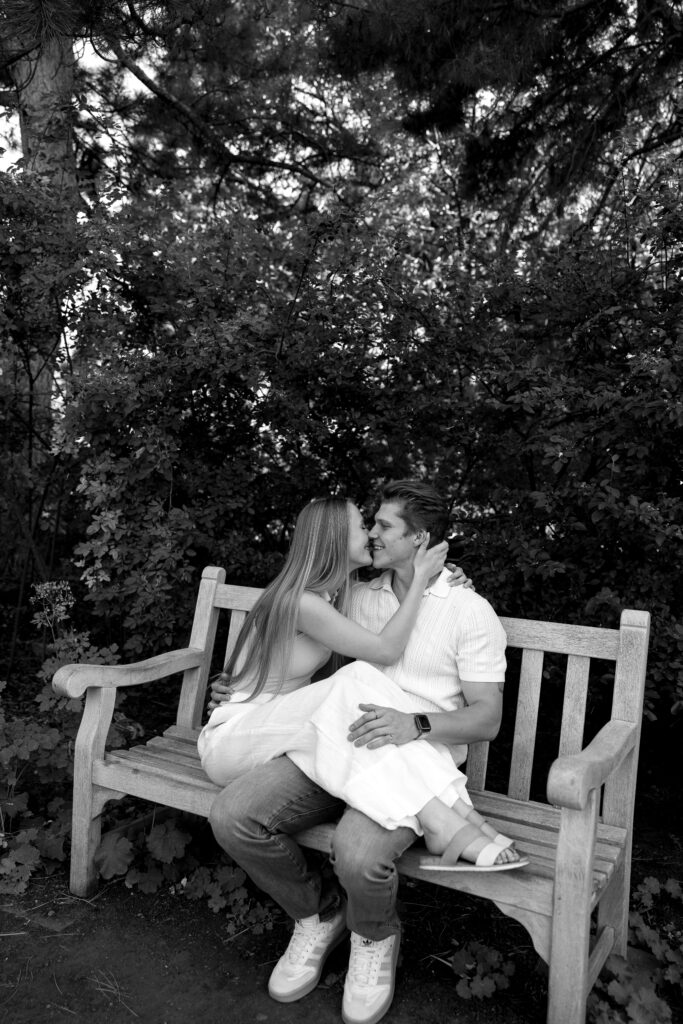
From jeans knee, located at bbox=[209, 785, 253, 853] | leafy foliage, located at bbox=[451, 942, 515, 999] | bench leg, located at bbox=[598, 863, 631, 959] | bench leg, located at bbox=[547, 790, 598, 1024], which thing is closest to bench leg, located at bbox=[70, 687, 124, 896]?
jeans knee, located at bbox=[209, 785, 253, 853]

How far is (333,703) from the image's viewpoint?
7.70 ft

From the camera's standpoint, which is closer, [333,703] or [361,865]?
[361,865]

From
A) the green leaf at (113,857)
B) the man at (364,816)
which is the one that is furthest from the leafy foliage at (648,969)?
the green leaf at (113,857)

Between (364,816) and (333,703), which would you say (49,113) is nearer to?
(333,703)

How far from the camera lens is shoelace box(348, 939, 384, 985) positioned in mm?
2240

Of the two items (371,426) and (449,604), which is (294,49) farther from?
(449,604)

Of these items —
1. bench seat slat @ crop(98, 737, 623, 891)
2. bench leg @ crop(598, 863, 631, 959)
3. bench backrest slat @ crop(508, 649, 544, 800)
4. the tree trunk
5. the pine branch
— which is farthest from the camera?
the pine branch

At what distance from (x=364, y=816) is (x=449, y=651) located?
0.62 meters

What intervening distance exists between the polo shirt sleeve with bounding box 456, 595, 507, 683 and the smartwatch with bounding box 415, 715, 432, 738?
23 cm

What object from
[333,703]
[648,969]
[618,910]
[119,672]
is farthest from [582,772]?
[119,672]

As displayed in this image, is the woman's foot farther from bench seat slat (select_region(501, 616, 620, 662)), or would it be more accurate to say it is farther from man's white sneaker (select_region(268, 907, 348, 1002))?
bench seat slat (select_region(501, 616, 620, 662))

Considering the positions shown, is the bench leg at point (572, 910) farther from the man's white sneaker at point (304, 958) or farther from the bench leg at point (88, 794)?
the bench leg at point (88, 794)

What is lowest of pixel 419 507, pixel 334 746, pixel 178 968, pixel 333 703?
pixel 178 968

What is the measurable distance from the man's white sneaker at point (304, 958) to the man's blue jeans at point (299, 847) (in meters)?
0.04
